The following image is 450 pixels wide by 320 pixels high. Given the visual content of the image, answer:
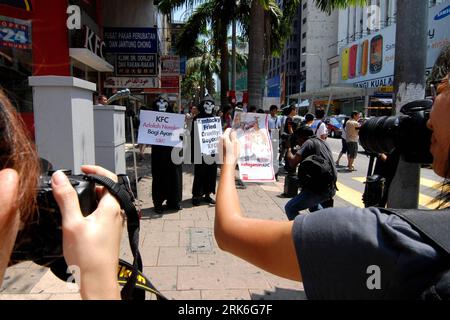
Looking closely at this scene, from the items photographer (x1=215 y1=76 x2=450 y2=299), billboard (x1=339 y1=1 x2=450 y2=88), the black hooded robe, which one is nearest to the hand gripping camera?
photographer (x1=215 y1=76 x2=450 y2=299)

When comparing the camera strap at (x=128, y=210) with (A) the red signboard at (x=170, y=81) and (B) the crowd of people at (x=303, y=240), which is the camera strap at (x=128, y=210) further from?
(A) the red signboard at (x=170, y=81)

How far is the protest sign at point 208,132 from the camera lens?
6.02m

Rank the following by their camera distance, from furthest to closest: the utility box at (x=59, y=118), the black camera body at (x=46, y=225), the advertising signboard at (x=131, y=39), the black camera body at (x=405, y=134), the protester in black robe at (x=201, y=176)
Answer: the advertising signboard at (x=131, y=39) < the protester in black robe at (x=201, y=176) < the utility box at (x=59, y=118) < the black camera body at (x=405, y=134) < the black camera body at (x=46, y=225)

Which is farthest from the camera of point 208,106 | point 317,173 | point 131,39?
point 131,39

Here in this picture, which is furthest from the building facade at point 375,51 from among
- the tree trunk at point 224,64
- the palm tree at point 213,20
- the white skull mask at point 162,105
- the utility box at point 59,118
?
the utility box at point 59,118

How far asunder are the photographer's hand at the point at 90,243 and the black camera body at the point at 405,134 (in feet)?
4.01

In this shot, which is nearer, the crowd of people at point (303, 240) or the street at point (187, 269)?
the crowd of people at point (303, 240)

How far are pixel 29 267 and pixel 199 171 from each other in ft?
10.7

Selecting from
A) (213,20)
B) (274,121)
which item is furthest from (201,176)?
(213,20)

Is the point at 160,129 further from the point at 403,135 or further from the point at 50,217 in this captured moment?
the point at 50,217

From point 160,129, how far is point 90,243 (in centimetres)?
508

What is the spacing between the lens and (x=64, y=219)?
0.91 m
